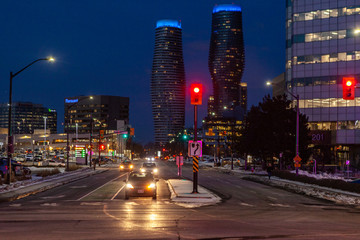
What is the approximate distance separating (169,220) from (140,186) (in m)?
9.78

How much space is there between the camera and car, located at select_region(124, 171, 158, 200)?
2644 cm

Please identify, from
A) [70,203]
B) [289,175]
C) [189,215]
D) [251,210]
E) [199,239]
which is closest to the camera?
[199,239]

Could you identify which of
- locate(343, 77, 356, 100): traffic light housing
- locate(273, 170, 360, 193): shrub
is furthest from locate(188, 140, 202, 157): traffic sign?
locate(273, 170, 360, 193): shrub

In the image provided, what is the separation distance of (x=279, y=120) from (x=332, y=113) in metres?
31.5

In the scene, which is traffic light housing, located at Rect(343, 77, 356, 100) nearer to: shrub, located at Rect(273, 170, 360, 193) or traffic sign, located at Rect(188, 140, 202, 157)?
shrub, located at Rect(273, 170, 360, 193)

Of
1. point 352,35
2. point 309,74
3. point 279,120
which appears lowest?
point 279,120

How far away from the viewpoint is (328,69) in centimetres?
9006

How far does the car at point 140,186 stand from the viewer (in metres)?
26.4

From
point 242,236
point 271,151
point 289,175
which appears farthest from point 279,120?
point 242,236

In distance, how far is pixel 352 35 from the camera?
8769 cm

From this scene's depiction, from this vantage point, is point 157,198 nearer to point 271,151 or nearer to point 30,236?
point 30,236

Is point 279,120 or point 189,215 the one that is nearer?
point 189,215

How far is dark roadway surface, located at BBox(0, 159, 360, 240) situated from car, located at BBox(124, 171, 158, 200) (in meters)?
1.37

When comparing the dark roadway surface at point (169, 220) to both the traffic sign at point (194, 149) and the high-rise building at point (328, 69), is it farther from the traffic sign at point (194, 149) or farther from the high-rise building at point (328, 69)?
the high-rise building at point (328, 69)
